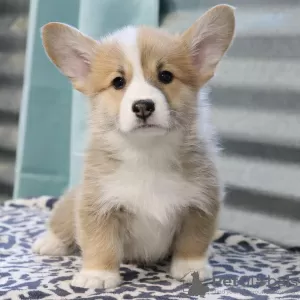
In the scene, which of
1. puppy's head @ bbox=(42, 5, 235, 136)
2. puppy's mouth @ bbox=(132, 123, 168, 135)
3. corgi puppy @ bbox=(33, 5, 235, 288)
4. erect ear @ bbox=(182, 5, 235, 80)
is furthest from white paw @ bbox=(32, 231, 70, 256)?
erect ear @ bbox=(182, 5, 235, 80)

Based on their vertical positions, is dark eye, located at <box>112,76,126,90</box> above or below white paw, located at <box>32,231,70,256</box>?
above

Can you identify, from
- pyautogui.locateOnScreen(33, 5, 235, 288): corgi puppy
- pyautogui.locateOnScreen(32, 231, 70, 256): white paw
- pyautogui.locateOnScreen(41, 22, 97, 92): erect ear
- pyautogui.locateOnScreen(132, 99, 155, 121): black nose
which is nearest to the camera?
pyautogui.locateOnScreen(132, 99, 155, 121): black nose

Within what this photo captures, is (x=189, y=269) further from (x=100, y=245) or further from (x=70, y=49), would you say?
(x=70, y=49)

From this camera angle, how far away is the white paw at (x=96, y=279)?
1.26m

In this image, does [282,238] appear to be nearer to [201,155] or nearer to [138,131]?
[201,155]

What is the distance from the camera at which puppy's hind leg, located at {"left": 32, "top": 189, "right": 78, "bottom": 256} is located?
158 centimetres

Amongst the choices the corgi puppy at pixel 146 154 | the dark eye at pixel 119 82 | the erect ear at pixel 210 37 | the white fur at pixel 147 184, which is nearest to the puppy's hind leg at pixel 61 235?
the corgi puppy at pixel 146 154

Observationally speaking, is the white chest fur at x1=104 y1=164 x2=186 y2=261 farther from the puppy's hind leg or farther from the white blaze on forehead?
the puppy's hind leg

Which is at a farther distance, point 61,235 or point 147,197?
point 61,235

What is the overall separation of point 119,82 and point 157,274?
1.63ft

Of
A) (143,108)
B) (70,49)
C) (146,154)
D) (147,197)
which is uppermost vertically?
(70,49)

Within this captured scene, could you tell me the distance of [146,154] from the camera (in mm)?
1346

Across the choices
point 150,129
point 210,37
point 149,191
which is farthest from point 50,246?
point 210,37

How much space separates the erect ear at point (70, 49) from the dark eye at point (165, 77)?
0.22 metres
